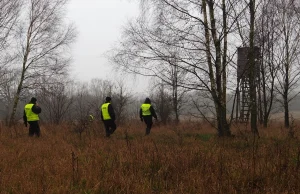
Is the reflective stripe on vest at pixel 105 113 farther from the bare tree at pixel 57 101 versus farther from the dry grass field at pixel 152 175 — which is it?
the bare tree at pixel 57 101

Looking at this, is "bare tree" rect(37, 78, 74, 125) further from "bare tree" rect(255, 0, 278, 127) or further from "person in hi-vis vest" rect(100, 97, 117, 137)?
"bare tree" rect(255, 0, 278, 127)

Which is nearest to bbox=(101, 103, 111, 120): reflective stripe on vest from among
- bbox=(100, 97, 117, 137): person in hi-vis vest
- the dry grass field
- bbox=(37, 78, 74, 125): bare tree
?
bbox=(100, 97, 117, 137): person in hi-vis vest

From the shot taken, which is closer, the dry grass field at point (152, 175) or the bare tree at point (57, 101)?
the dry grass field at point (152, 175)

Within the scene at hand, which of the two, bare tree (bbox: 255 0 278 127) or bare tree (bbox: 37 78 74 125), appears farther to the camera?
bare tree (bbox: 37 78 74 125)

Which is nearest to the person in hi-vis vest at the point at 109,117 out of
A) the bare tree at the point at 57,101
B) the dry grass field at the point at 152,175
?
the dry grass field at the point at 152,175

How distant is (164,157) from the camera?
16.4 ft

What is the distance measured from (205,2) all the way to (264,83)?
23.6ft

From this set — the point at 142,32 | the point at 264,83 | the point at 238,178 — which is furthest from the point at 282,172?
the point at 264,83

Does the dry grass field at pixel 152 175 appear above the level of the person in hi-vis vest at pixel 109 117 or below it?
below

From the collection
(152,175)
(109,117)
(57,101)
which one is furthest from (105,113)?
(57,101)

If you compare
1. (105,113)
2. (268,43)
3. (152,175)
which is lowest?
(152,175)

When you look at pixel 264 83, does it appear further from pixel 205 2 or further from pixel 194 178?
pixel 194 178

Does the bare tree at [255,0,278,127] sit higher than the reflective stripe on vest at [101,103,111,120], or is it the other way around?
the bare tree at [255,0,278,127]

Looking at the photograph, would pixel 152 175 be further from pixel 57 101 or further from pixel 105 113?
pixel 57 101
